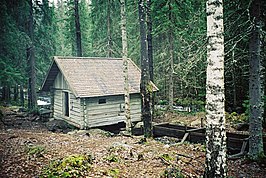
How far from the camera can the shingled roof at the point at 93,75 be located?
15125mm

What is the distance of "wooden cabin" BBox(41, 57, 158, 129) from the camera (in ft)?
49.5

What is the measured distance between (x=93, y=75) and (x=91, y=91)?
182 cm

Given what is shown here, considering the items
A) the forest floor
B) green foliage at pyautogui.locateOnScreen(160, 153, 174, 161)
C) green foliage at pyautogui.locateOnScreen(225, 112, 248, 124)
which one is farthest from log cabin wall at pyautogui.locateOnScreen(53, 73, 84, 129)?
green foliage at pyautogui.locateOnScreen(225, 112, 248, 124)

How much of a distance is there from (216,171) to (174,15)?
51.4 ft

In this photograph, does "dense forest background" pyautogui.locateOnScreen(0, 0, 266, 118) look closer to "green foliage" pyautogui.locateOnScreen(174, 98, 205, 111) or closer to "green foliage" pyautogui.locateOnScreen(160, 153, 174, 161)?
"green foliage" pyautogui.locateOnScreen(174, 98, 205, 111)

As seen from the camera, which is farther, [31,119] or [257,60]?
[31,119]

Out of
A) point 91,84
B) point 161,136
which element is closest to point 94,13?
point 91,84

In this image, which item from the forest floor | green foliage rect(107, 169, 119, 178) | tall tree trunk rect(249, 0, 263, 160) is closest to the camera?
green foliage rect(107, 169, 119, 178)

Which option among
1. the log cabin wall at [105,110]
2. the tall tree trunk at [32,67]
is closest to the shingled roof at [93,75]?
the log cabin wall at [105,110]

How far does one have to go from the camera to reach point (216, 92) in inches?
178

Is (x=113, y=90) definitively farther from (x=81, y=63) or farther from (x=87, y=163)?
(x=87, y=163)

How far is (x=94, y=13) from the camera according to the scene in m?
24.8

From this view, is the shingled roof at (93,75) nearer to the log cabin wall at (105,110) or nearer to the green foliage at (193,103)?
the log cabin wall at (105,110)

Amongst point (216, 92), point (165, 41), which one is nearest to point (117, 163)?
point (216, 92)
